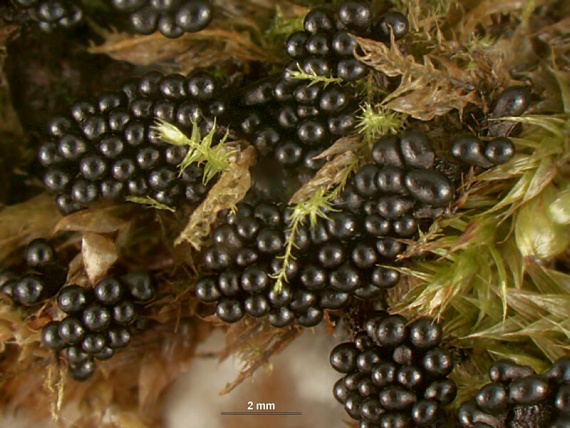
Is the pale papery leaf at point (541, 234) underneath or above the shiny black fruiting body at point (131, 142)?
underneath

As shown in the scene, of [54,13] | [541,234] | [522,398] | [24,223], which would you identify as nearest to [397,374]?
[522,398]

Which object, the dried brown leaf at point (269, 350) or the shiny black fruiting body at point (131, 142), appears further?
the dried brown leaf at point (269, 350)

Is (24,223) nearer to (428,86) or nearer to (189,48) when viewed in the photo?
(189,48)

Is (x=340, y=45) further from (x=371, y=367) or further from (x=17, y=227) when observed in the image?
(x=17, y=227)

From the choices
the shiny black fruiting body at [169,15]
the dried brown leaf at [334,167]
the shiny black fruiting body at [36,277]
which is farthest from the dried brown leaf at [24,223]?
the dried brown leaf at [334,167]

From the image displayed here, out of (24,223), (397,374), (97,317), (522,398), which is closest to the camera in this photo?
(522,398)

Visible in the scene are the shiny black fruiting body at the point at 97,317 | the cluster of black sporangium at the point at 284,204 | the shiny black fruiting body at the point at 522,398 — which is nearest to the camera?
the shiny black fruiting body at the point at 522,398

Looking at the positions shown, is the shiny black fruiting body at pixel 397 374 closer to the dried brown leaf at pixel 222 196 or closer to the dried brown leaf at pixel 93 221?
the dried brown leaf at pixel 222 196

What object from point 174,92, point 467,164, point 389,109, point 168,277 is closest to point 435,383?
point 467,164
